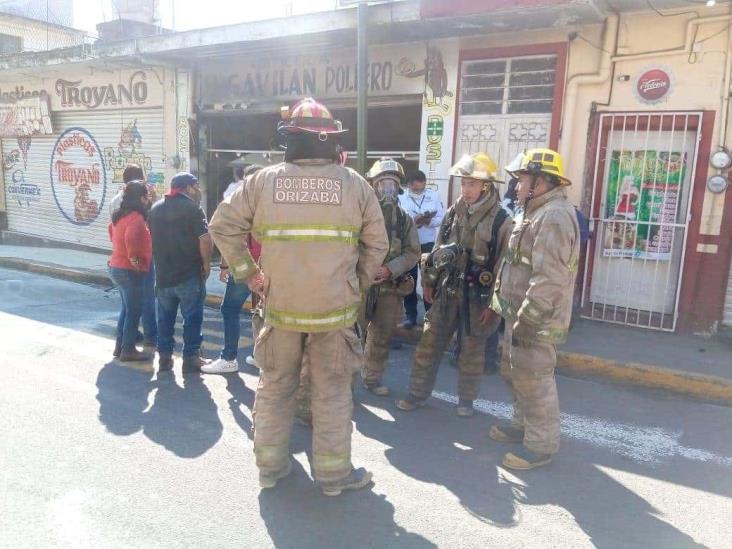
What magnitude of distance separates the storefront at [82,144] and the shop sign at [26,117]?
23 millimetres

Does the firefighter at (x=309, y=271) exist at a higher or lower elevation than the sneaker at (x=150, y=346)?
higher

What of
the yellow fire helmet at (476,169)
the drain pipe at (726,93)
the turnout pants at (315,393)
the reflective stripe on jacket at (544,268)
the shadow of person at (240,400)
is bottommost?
the shadow of person at (240,400)

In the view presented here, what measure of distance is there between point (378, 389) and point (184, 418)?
1.50 metres

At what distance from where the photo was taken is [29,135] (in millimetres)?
13914

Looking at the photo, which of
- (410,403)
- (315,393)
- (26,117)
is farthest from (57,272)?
(315,393)

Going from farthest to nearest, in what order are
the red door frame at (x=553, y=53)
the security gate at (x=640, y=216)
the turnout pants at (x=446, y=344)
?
the red door frame at (x=553, y=53)
the security gate at (x=640, y=216)
the turnout pants at (x=446, y=344)

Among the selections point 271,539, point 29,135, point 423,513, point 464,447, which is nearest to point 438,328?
A: point 464,447

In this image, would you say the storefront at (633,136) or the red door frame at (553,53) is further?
the red door frame at (553,53)

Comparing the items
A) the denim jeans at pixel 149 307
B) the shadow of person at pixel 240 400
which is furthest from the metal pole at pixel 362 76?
the shadow of person at pixel 240 400

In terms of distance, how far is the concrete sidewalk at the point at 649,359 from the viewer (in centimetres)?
511

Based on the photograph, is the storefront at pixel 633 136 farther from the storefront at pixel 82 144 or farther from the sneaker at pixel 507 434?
the storefront at pixel 82 144

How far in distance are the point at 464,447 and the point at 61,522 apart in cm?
231

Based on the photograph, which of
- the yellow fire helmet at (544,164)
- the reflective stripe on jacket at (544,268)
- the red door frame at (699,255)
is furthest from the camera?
the red door frame at (699,255)

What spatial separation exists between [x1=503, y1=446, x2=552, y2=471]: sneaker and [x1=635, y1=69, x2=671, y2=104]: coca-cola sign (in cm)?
476
